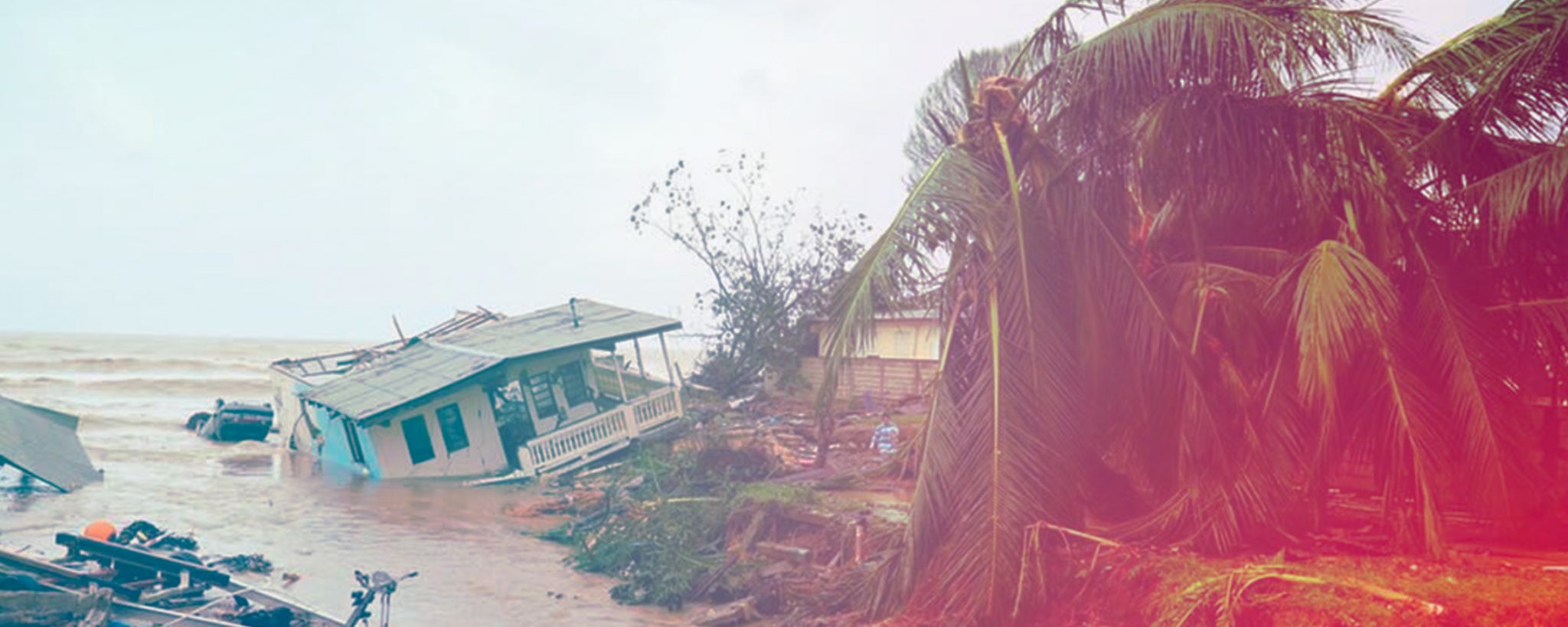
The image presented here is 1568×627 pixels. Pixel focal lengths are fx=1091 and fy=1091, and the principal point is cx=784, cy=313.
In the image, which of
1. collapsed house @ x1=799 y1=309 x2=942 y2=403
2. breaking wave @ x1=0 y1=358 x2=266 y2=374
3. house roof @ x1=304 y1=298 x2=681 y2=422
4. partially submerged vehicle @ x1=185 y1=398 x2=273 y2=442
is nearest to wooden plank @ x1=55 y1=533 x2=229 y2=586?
house roof @ x1=304 y1=298 x2=681 y2=422

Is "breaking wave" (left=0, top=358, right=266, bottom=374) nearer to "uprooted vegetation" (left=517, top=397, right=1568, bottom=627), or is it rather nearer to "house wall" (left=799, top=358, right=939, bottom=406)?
"house wall" (left=799, top=358, right=939, bottom=406)

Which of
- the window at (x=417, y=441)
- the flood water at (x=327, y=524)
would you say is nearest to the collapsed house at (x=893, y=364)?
the window at (x=417, y=441)

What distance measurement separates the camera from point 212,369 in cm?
7656

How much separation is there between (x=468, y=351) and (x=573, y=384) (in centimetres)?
262

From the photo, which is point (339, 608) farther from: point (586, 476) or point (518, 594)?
point (586, 476)

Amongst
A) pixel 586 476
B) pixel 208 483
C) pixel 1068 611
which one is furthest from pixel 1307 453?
pixel 208 483

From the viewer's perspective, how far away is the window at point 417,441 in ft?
81.5

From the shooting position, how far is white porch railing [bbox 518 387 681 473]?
2406cm

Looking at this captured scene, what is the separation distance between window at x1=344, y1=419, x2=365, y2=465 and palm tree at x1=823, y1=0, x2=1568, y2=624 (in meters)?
19.2

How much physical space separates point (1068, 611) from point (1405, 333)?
3713mm

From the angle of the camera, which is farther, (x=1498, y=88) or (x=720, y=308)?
(x=720, y=308)

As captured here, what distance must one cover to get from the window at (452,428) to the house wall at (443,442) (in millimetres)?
70

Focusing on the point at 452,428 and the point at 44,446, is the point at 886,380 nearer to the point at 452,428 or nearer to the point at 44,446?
the point at 452,428

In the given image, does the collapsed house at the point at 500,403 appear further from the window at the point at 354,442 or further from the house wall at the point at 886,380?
the house wall at the point at 886,380
